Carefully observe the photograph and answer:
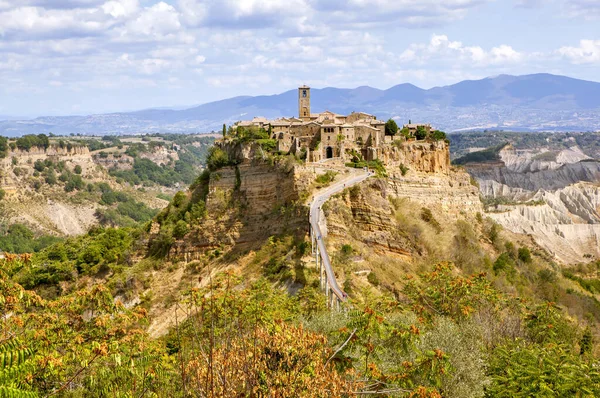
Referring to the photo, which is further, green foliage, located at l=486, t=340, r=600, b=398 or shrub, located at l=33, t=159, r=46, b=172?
shrub, located at l=33, t=159, r=46, b=172

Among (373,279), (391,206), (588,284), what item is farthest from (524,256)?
(373,279)

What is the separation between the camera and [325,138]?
148ft

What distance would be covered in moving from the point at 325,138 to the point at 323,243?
49.2 feet

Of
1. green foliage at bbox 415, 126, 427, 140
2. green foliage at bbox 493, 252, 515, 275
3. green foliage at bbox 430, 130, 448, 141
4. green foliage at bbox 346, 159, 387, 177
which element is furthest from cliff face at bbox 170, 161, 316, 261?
green foliage at bbox 430, 130, 448, 141

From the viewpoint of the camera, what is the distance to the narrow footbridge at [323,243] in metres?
25.2

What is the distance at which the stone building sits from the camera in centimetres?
4379

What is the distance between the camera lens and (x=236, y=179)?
41688mm

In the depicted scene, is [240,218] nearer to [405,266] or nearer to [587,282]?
[405,266]

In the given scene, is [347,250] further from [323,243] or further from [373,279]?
[373,279]

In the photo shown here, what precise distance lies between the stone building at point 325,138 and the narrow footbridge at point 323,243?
14.0ft

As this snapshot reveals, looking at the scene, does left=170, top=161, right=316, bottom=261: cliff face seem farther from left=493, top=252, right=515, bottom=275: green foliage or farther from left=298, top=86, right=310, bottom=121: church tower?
left=493, top=252, right=515, bottom=275: green foliage

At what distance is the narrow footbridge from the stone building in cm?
426

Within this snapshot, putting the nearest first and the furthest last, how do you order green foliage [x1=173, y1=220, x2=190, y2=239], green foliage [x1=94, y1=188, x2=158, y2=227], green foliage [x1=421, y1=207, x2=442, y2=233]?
green foliage [x1=173, y1=220, x2=190, y2=239] < green foliage [x1=421, y1=207, x2=442, y2=233] < green foliage [x1=94, y1=188, x2=158, y2=227]

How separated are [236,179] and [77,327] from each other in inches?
1035
